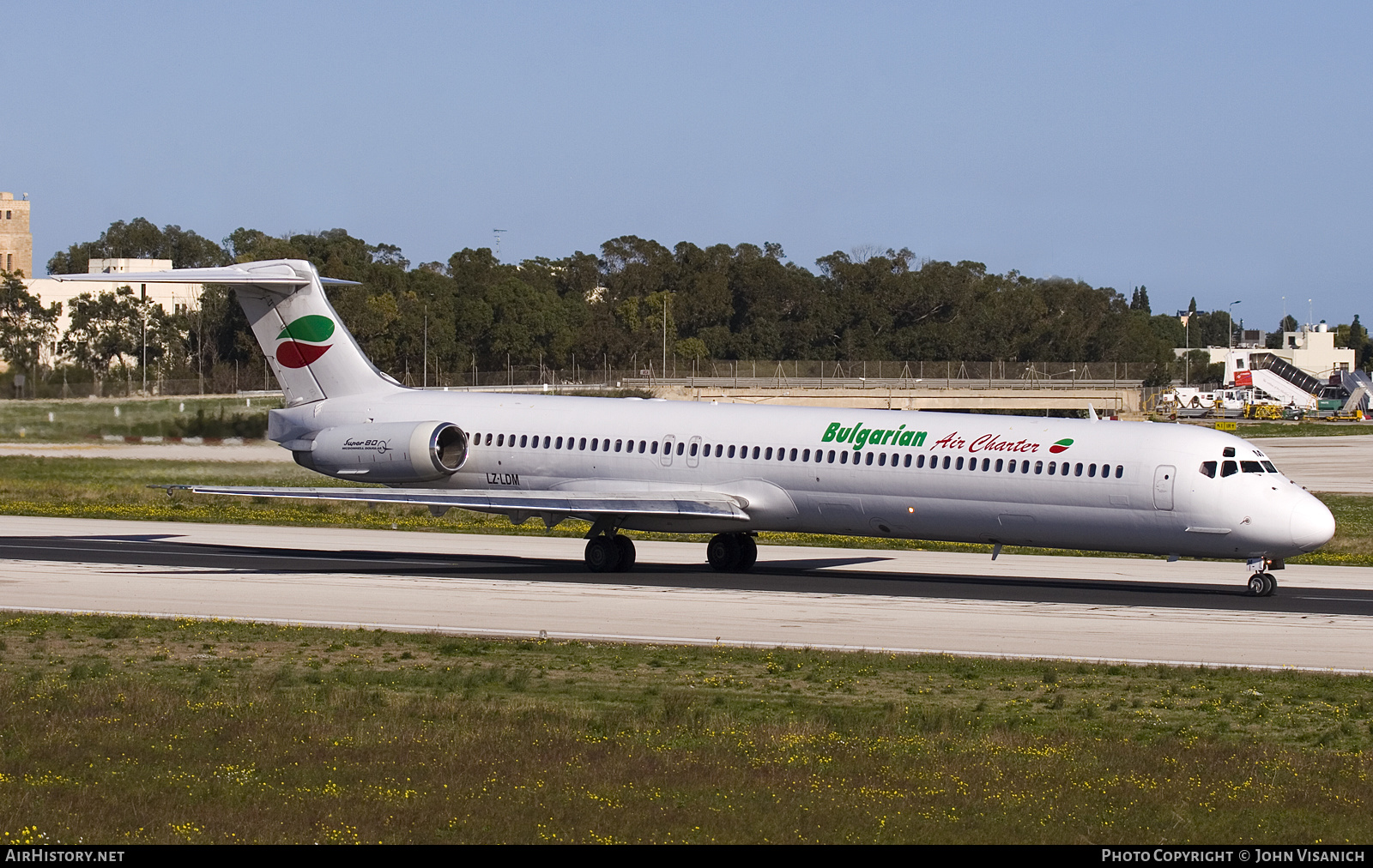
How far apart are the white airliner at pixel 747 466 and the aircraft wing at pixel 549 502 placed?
0.05 meters

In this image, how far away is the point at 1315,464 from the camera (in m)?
79.8

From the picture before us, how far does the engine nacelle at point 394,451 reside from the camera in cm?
3334

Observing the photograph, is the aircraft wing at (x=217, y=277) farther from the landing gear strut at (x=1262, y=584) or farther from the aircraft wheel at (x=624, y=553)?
the landing gear strut at (x=1262, y=584)

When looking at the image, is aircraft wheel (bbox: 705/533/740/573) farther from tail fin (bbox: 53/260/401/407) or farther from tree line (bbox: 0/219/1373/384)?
tree line (bbox: 0/219/1373/384)

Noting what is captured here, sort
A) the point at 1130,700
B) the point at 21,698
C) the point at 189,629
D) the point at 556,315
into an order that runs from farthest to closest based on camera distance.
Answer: the point at 556,315
the point at 189,629
the point at 1130,700
the point at 21,698

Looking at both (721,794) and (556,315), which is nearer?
(721,794)

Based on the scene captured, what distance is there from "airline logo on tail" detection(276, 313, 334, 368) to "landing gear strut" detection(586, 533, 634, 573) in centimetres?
833

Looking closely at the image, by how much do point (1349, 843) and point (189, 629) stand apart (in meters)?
16.0

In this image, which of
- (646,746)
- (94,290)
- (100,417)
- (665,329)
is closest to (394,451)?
(646,746)

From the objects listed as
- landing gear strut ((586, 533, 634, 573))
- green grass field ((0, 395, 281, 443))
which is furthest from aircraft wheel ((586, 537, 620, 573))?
green grass field ((0, 395, 281, 443))

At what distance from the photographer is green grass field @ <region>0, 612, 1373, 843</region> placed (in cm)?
1161

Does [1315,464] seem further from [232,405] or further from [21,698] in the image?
[21,698]

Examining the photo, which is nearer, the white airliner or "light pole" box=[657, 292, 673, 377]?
the white airliner

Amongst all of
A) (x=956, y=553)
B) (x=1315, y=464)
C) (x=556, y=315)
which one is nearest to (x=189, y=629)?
(x=956, y=553)
